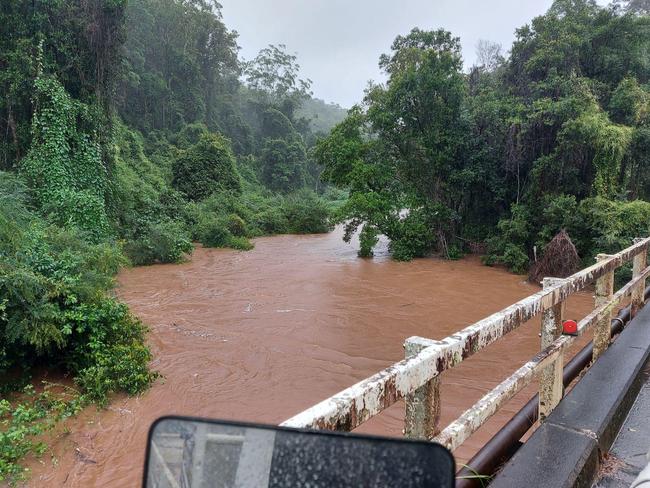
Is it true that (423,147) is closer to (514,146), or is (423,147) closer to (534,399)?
(514,146)

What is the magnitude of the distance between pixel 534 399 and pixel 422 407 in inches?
58.0

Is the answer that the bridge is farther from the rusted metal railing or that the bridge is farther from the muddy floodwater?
the muddy floodwater

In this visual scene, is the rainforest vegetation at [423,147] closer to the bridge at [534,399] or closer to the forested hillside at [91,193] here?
the forested hillside at [91,193]

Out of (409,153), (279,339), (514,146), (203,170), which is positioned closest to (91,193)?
(279,339)

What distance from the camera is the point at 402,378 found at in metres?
1.38

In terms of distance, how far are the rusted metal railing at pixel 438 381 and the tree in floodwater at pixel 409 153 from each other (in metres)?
12.7

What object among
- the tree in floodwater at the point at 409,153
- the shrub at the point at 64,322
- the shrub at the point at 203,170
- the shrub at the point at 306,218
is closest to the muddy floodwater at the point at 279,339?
the shrub at the point at 64,322

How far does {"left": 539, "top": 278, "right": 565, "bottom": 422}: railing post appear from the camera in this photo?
252 cm

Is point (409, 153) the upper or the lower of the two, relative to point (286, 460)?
upper

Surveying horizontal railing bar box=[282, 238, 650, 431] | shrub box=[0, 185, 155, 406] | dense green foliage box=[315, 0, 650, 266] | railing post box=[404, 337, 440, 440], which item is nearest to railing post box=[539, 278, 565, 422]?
horizontal railing bar box=[282, 238, 650, 431]

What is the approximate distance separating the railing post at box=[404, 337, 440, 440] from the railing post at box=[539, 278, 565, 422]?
1228 mm

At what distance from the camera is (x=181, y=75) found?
3750 cm

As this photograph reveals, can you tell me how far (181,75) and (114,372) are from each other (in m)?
36.9

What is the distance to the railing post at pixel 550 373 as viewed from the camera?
2.52 meters
